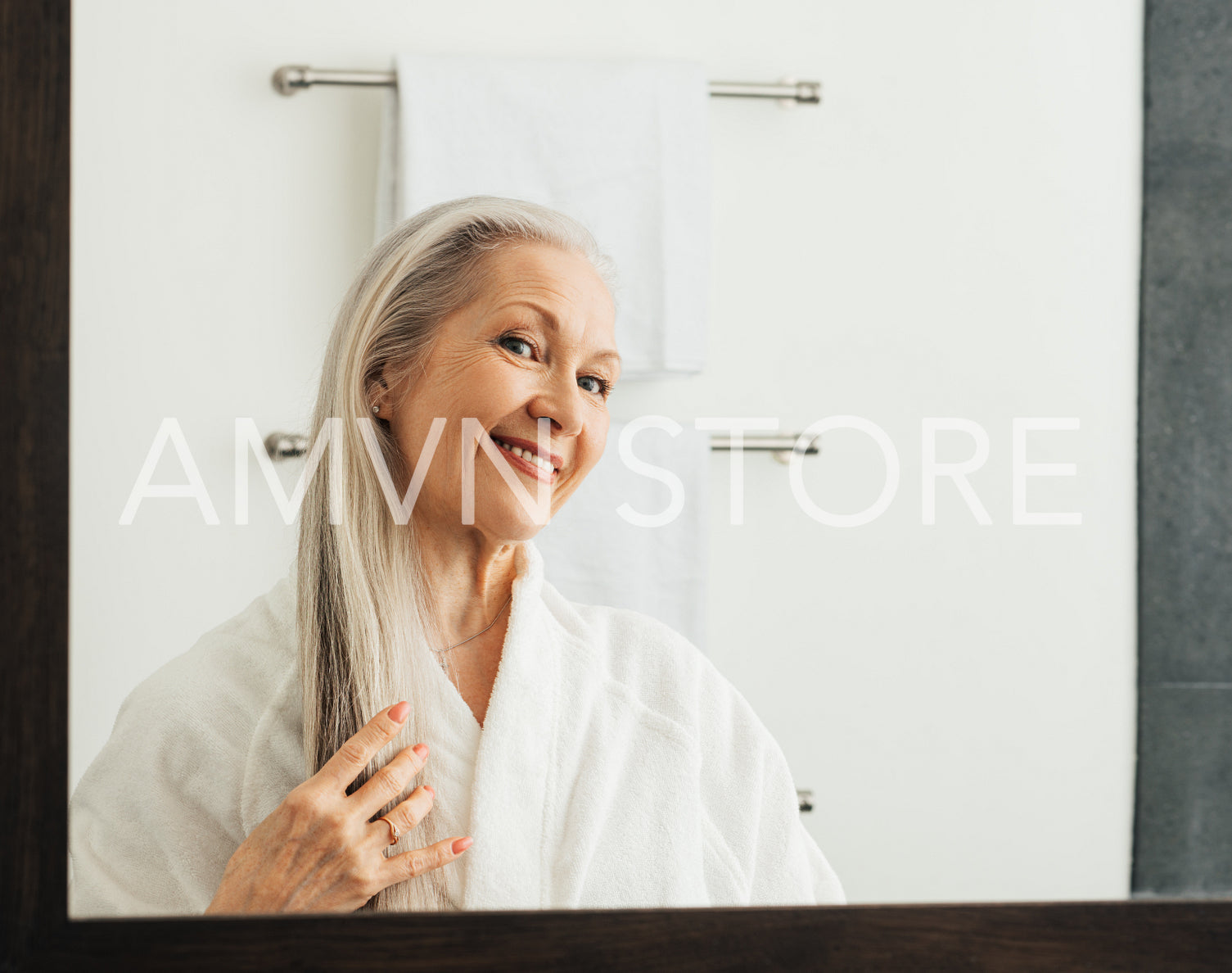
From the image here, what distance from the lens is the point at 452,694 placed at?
66 cm

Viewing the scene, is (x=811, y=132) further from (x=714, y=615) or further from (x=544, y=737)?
(x=544, y=737)

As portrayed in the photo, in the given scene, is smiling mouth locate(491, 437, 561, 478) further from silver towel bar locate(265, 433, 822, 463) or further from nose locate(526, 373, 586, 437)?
silver towel bar locate(265, 433, 822, 463)

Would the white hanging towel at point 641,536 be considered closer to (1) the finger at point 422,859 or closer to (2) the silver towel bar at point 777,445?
(2) the silver towel bar at point 777,445

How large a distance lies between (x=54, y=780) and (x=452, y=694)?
0.83ft

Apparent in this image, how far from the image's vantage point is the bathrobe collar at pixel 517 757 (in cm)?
62

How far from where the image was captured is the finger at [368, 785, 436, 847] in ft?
1.97

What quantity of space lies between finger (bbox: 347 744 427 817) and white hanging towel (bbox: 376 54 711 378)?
1.09 ft

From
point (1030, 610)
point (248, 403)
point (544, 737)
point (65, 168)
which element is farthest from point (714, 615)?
point (65, 168)

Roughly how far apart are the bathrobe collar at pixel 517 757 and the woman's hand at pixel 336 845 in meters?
0.03

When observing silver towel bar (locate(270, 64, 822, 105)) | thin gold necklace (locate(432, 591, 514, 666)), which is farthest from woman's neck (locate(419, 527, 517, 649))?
silver towel bar (locate(270, 64, 822, 105))

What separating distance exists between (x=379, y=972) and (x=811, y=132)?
690 millimetres

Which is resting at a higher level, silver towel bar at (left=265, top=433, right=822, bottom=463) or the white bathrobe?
silver towel bar at (left=265, top=433, right=822, bottom=463)

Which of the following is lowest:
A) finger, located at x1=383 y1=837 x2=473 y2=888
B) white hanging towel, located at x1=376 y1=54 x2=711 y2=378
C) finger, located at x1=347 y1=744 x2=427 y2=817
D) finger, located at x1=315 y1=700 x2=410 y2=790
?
finger, located at x1=383 y1=837 x2=473 y2=888

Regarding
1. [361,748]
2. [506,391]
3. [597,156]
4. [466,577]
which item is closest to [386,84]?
[597,156]
